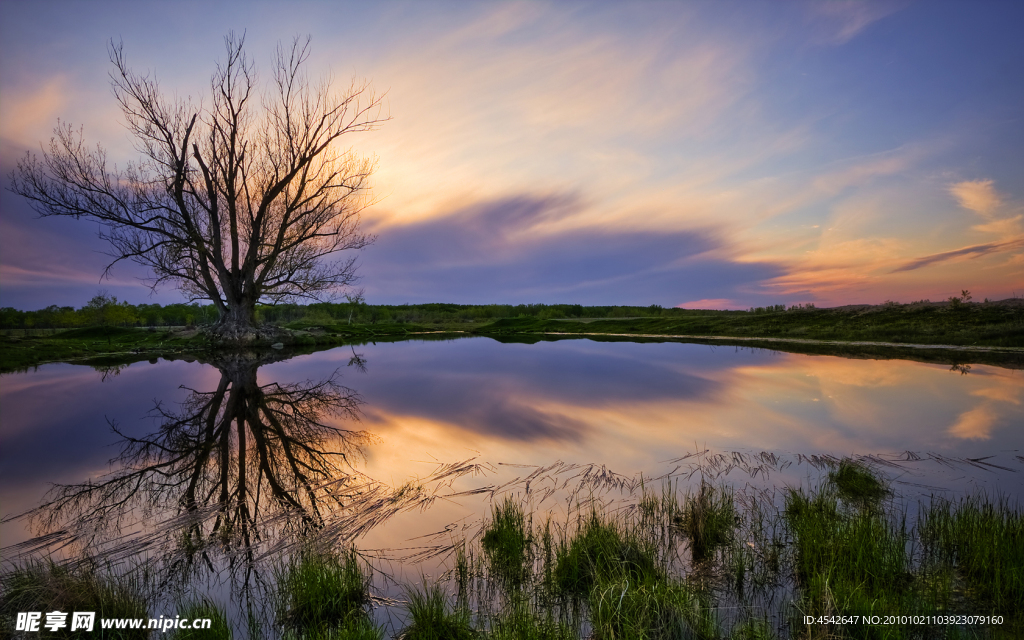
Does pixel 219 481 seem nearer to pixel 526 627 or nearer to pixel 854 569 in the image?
pixel 526 627

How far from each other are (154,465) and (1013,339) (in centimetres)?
2903

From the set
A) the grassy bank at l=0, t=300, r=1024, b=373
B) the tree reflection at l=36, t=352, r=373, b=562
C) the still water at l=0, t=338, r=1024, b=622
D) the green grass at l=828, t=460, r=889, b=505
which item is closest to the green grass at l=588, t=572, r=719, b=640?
the still water at l=0, t=338, r=1024, b=622

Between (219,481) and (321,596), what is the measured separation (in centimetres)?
344

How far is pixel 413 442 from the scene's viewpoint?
802 cm

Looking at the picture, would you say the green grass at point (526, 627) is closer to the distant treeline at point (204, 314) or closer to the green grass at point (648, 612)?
the green grass at point (648, 612)

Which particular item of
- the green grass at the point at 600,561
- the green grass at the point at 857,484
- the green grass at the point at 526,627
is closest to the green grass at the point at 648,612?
the green grass at the point at 600,561

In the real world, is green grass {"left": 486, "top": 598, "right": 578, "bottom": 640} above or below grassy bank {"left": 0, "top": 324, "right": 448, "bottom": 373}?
below

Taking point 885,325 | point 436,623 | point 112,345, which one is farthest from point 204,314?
point 885,325

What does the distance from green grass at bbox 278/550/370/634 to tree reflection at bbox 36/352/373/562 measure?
0.99m

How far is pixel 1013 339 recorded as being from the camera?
730 inches

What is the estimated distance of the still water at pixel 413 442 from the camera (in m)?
4.83

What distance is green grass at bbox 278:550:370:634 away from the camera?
309cm

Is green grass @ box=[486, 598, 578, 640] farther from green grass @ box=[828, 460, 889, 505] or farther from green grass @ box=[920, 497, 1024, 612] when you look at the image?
green grass @ box=[828, 460, 889, 505]

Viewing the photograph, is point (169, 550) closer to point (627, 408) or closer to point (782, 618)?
point (782, 618)
